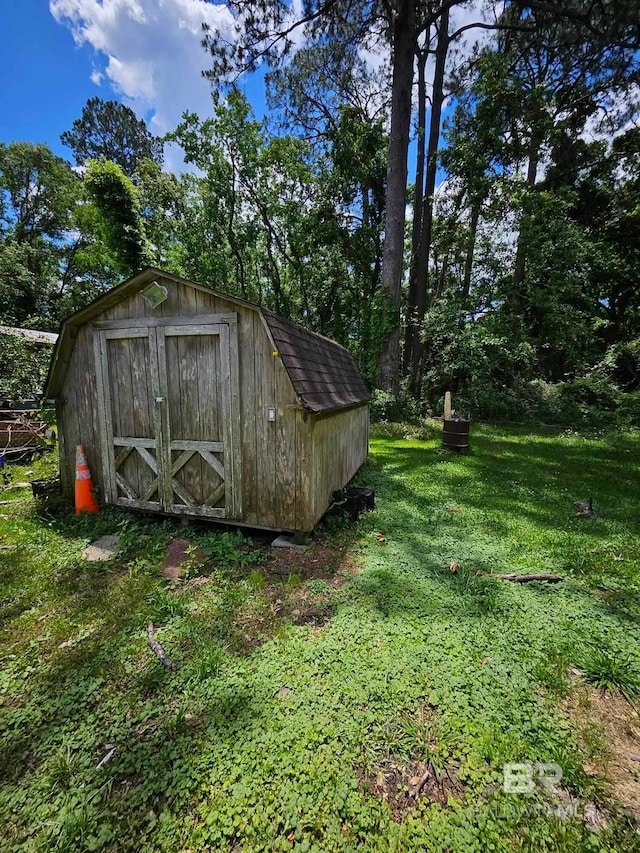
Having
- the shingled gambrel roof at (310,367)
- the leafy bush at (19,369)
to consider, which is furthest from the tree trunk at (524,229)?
the leafy bush at (19,369)

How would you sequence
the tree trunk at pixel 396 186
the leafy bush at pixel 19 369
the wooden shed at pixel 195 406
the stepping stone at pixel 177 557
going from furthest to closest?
the tree trunk at pixel 396 186 → the leafy bush at pixel 19 369 → the wooden shed at pixel 195 406 → the stepping stone at pixel 177 557

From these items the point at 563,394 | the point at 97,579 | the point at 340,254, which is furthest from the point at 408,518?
the point at 340,254

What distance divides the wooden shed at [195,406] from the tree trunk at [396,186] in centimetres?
887

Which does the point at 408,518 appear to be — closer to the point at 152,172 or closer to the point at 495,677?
the point at 495,677

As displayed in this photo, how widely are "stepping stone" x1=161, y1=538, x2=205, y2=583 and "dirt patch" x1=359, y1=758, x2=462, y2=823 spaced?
246cm

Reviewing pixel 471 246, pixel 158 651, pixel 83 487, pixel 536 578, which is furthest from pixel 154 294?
pixel 471 246

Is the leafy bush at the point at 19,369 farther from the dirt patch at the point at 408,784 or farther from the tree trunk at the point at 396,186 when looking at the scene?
the dirt patch at the point at 408,784

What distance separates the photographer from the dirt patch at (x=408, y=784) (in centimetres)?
164

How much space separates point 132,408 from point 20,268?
18.6 meters

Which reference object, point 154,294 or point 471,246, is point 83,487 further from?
point 471,246

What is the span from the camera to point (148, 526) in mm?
4574

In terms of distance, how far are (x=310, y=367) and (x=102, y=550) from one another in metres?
3.34

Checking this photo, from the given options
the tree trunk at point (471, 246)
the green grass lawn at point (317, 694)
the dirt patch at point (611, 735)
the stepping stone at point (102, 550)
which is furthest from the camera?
the tree trunk at point (471, 246)

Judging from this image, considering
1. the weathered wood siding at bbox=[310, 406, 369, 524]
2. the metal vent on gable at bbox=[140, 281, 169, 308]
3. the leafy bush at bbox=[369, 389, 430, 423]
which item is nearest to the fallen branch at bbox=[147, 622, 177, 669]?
the weathered wood siding at bbox=[310, 406, 369, 524]
